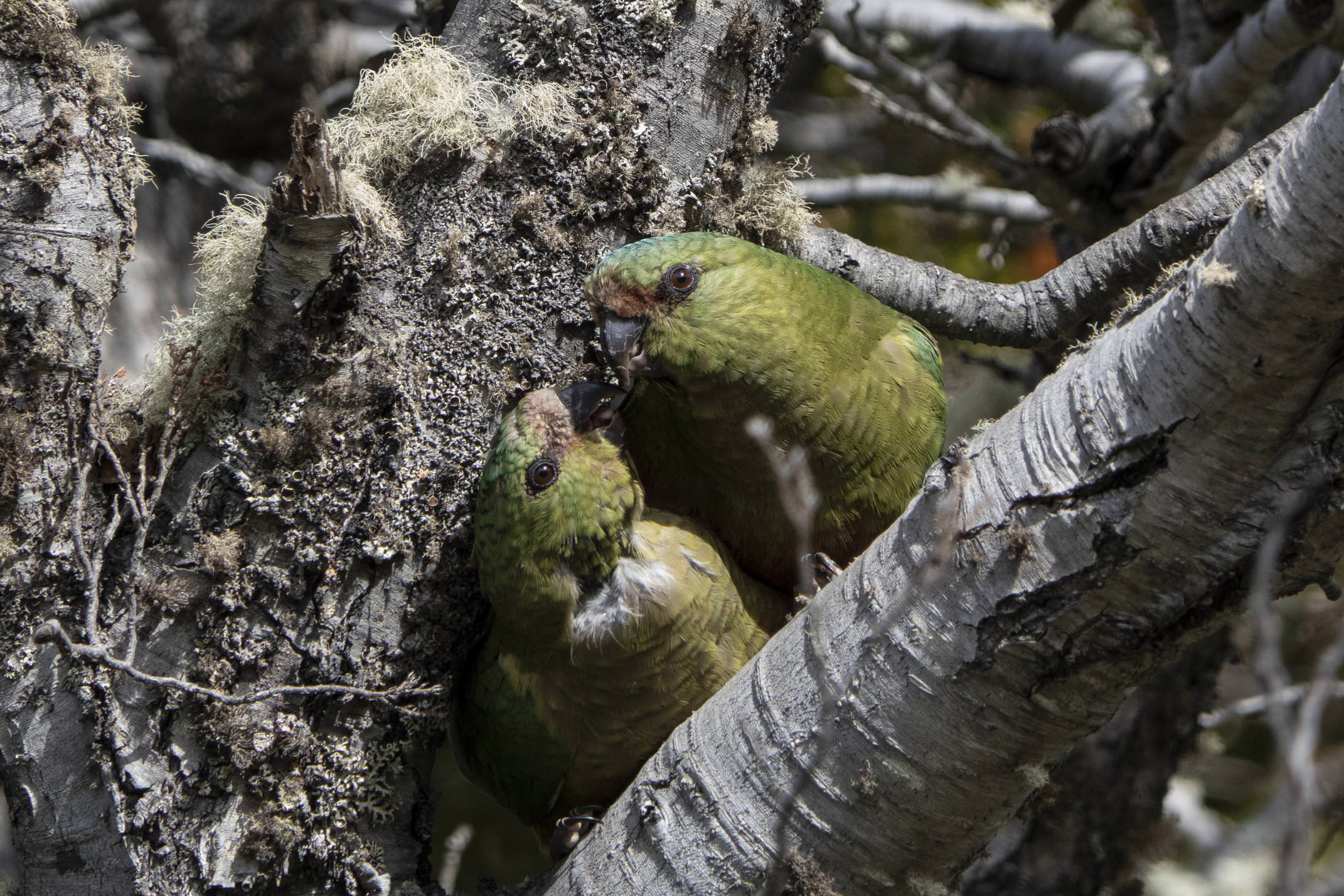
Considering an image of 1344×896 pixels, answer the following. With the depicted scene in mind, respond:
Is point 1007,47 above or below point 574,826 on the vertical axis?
above

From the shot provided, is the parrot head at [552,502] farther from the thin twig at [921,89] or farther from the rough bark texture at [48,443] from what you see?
the thin twig at [921,89]

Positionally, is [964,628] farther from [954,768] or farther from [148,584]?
[148,584]

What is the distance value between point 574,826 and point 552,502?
3.00 feet

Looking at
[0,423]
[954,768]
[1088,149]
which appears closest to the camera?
[954,768]

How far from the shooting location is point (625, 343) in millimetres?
2891

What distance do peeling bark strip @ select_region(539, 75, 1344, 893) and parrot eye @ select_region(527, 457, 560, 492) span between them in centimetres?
78

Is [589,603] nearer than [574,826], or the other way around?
[589,603]

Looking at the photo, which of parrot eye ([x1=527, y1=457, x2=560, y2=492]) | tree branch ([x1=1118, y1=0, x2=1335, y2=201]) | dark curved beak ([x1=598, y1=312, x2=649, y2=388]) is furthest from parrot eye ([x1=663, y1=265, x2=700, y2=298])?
tree branch ([x1=1118, y1=0, x2=1335, y2=201])

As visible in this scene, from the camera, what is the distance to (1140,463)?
5.60 ft

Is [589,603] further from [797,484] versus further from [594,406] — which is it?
[797,484]

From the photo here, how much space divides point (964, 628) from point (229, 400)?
1.73m

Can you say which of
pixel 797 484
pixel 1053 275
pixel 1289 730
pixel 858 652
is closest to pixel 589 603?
pixel 797 484

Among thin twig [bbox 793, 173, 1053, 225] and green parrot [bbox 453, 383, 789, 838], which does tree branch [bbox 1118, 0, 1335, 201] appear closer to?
thin twig [bbox 793, 173, 1053, 225]

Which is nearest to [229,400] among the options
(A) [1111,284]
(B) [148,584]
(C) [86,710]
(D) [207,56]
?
(B) [148,584]
